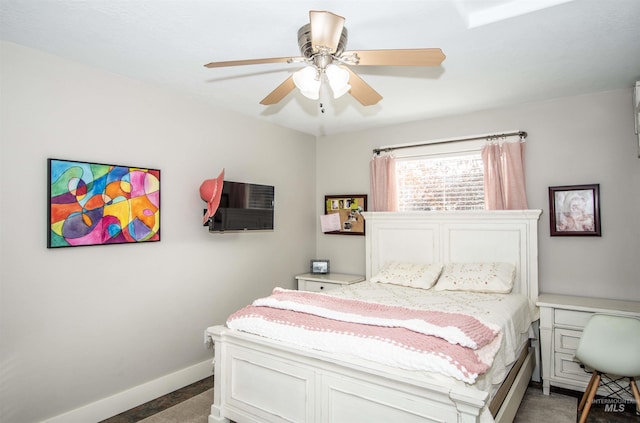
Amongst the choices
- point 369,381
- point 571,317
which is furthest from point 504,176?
point 369,381

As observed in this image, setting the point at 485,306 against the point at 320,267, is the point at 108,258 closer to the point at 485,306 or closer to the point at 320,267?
the point at 320,267

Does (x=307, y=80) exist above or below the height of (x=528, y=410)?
above

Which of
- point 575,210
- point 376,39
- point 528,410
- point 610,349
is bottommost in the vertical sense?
point 528,410

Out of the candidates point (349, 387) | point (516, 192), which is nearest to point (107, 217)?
point (349, 387)

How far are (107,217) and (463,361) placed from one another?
2.51 m

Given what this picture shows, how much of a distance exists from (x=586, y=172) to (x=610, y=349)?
156 centimetres

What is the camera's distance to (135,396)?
2.96 meters

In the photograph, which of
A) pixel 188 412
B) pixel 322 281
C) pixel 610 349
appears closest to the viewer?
pixel 610 349

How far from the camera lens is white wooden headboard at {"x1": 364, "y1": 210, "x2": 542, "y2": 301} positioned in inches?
138

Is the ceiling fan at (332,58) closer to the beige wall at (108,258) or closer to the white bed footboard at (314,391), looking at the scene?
the beige wall at (108,258)

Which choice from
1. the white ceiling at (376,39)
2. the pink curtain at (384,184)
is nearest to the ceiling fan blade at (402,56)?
the white ceiling at (376,39)

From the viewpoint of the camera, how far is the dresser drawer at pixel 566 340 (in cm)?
304

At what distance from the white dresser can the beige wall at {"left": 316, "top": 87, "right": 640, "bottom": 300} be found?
0.25m

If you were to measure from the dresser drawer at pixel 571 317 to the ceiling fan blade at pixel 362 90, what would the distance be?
2313 millimetres
